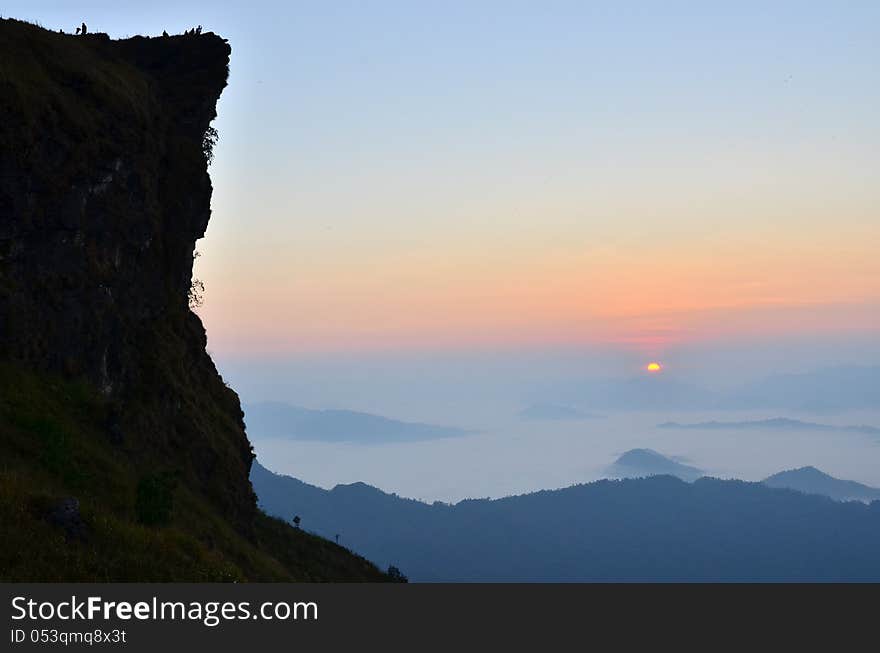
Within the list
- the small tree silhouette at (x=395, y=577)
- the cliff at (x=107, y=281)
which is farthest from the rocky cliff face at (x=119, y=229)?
the small tree silhouette at (x=395, y=577)

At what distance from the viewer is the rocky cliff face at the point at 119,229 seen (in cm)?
3600

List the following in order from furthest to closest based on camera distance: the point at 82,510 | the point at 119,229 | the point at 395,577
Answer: the point at 395,577 < the point at 119,229 < the point at 82,510

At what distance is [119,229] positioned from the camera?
41.7m

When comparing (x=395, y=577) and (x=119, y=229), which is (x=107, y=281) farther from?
(x=395, y=577)

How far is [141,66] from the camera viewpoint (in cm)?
5322

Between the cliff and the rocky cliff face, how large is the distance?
95mm

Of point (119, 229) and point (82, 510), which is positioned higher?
point (119, 229)

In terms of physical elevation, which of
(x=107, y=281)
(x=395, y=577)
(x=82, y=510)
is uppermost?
(x=107, y=281)

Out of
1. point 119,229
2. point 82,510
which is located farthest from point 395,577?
point 82,510

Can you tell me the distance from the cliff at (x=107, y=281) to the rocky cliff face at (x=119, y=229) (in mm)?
95

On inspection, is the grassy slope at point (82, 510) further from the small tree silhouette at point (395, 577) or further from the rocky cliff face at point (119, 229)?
the small tree silhouette at point (395, 577)

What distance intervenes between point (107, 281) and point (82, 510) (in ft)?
64.6

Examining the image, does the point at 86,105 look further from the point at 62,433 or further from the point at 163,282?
the point at 62,433
